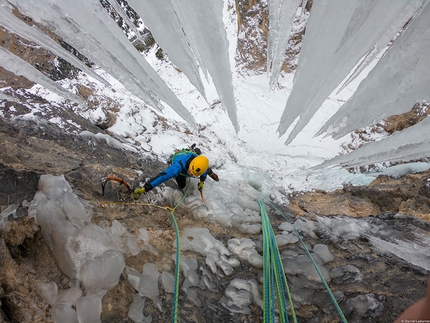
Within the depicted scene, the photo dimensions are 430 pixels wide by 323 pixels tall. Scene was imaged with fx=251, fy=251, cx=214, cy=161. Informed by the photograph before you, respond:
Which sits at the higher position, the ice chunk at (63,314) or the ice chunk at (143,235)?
the ice chunk at (143,235)

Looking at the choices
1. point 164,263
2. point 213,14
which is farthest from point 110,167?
point 213,14

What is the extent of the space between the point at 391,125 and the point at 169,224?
24.1 ft

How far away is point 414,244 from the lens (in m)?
2.44

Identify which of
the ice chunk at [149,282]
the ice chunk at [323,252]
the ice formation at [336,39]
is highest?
the ice formation at [336,39]

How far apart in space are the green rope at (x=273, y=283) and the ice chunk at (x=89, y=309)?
96 cm

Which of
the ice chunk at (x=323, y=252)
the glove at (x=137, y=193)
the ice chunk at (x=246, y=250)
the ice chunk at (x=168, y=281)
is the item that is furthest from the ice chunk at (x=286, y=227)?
the glove at (x=137, y=193)

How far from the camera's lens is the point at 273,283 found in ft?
5.99

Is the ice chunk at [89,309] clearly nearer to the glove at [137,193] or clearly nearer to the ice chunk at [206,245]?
the ice chunk at [206,245]

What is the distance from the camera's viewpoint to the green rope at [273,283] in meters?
1.62

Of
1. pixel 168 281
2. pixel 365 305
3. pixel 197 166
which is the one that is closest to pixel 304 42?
pixel 197 166

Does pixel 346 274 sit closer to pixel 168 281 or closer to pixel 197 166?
pixel 168 281

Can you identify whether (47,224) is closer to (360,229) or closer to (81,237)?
(81,237)

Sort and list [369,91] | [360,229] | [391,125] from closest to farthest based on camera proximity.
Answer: [360,229] < [369,91] < [391,125]

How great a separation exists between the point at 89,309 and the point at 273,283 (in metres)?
1.20
